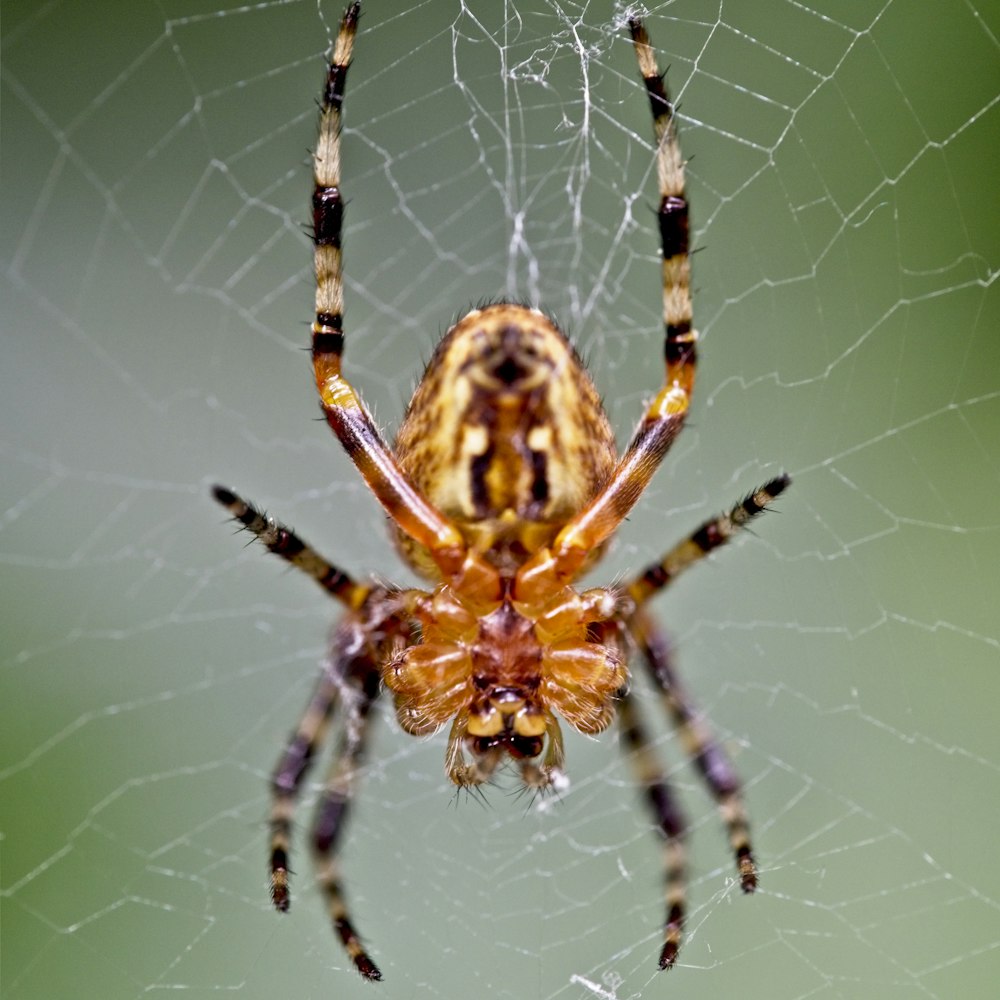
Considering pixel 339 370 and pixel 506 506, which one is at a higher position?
pixel 339 370

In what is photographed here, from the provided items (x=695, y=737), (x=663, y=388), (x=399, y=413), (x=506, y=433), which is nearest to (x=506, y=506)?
(x=506, y=433)

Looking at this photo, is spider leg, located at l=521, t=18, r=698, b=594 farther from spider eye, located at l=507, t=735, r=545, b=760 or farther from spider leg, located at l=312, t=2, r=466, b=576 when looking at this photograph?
spider eye, located at l=507, t=735, r=545, b=760

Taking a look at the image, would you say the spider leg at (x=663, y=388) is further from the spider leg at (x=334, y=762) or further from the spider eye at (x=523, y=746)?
the spider leg at (x=334, y=762)

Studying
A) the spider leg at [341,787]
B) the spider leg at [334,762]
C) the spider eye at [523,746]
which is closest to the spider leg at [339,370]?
the spider eye at [523,746]

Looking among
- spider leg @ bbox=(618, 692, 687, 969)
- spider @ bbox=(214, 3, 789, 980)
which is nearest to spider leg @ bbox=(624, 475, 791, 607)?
spider @ bbox=(214, 3, 789, 980)

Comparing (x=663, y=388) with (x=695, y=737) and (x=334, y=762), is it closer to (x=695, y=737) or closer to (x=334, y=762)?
(x=695, y=737)
